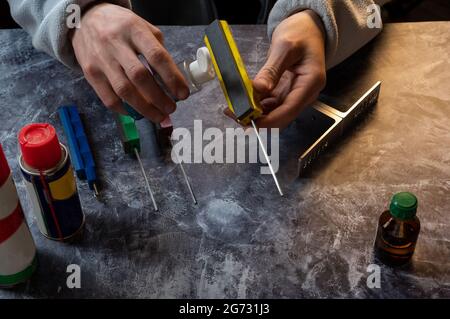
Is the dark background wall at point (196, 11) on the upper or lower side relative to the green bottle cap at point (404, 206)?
lower

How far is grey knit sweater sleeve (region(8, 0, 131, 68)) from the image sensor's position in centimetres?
95

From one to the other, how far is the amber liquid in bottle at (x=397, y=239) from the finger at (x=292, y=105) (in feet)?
0.71

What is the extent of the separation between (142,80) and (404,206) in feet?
1.28

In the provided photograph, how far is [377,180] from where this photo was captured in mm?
922

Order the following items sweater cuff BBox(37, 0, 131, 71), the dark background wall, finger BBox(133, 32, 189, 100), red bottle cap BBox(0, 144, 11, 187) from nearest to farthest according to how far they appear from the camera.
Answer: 1. red bottle cap BBox(0, 144, 11, 187)
2. finger BBox(133, 32, 189, 100)
3. sweater cuff BBox(37, 0, 131, 71)
4. the dark background wall

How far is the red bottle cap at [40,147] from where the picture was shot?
721 mm

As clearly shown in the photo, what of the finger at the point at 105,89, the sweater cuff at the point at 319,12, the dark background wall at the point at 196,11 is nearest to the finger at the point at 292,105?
the sweater cuff at the point at 319,12

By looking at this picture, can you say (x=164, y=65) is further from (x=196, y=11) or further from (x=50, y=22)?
(x=196, y=11)

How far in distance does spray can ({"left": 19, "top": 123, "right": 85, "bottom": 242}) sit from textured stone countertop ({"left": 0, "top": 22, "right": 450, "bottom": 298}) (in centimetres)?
4

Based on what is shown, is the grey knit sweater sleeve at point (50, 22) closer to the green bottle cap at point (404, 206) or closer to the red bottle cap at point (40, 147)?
the red bottle cap at point (40, 147)

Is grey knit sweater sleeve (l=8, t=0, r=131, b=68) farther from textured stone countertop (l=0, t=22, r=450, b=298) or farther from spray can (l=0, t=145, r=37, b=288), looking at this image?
spray can (l=0, t=145, r=37, b=288)

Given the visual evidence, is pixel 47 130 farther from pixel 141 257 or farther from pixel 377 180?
pixel 377 180

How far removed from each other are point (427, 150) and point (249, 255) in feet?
1.14

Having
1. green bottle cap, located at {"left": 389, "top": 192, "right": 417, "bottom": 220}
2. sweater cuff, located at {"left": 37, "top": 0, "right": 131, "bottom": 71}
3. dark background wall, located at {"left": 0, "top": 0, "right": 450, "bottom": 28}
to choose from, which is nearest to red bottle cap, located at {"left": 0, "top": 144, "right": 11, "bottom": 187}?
sweater cuff, located at {"left": 37, "top": 0, "right": 131, "bottom": 71}
